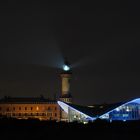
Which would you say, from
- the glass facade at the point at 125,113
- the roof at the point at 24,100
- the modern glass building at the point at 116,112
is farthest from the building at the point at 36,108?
the glass facade at the point at 125,113

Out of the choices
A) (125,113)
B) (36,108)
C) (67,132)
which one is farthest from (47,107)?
(67,132)

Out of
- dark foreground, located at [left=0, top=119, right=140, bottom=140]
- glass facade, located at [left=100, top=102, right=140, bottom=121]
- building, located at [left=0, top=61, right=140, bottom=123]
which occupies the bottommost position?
dark foreground, located at [left=0, top=119, right=140, bottom=140]

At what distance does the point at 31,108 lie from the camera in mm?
122250

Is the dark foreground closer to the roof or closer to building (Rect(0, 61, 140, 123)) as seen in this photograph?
building (Rect(0, 61, 140, 123))

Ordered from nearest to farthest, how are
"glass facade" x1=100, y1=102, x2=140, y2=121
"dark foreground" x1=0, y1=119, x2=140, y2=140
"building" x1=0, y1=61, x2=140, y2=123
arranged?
"dark foreground" x1=0, y1=119, x2=140, y2=140
"glass facade" x1=100, y1=102, x2=140, y2=121
"building" x1=0, y1=61, x2=140, y2=123

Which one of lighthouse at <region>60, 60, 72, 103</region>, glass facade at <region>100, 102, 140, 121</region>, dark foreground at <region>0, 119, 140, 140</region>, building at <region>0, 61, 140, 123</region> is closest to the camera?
dark foreground at <region>0, 119, 140, 140</region>

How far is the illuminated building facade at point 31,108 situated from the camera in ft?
398

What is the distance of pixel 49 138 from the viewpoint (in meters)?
41.7

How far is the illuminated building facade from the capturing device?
121 metres

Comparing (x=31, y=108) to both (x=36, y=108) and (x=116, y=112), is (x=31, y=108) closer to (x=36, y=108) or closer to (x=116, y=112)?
(x=36, y=108)

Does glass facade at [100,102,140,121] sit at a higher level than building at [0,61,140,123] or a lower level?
lower

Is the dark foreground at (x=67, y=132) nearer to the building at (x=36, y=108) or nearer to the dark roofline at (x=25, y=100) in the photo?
the building at (x=36, y=108)

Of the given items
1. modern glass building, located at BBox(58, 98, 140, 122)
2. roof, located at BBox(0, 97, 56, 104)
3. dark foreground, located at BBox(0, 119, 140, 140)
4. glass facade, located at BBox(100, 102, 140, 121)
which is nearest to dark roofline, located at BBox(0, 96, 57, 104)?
roof, located at BBox(0, 97, 56, 104)

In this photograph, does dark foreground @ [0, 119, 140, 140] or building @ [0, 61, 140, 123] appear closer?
dark foreground @ [0, 119, 140, 140]
